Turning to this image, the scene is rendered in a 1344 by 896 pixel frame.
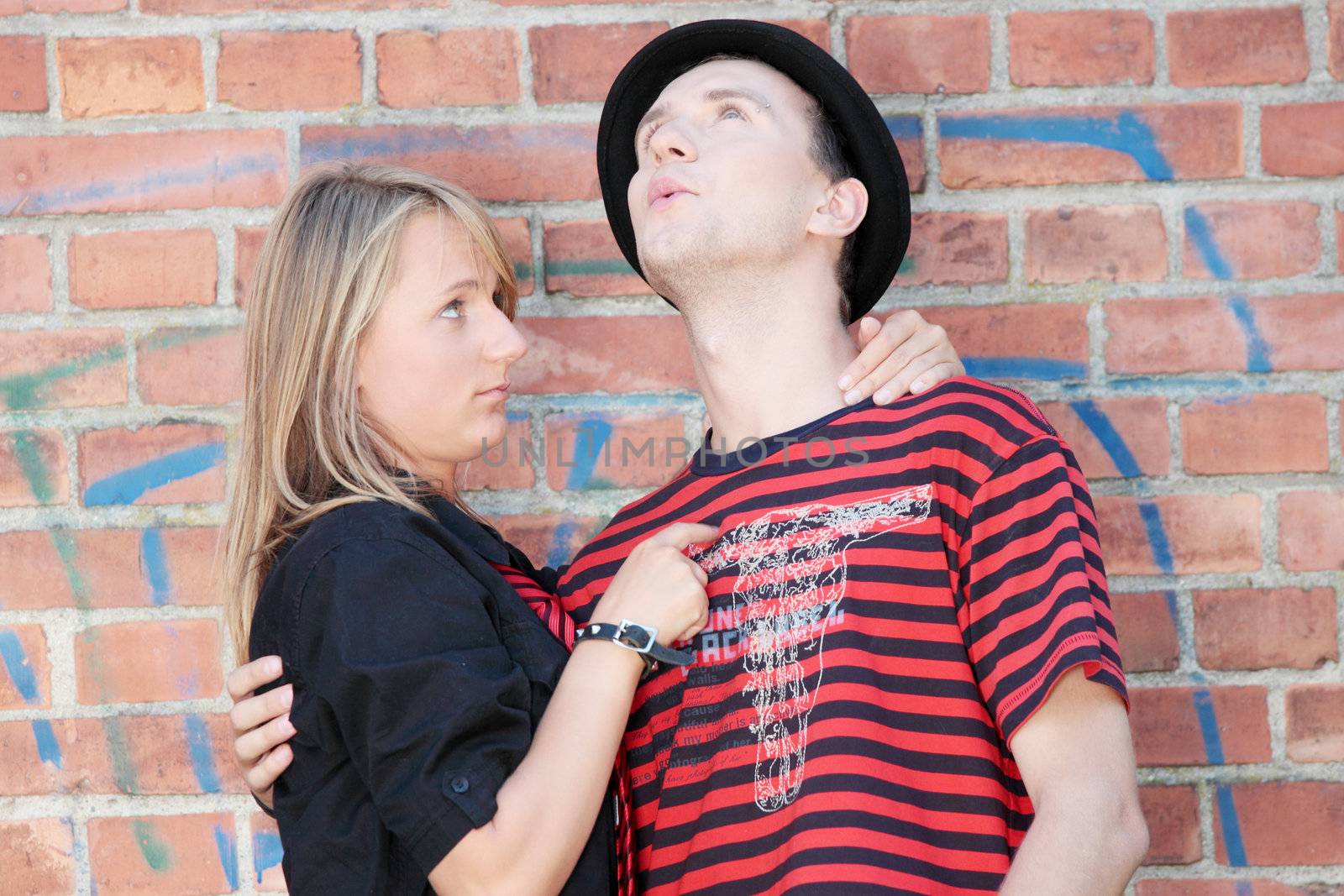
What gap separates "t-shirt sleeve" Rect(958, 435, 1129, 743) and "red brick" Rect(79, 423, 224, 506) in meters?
1.17

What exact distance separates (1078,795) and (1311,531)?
2.76ft

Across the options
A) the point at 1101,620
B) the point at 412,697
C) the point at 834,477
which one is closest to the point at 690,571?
the point at 834,477

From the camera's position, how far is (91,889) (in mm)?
1890

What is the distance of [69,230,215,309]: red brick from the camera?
6.36ft

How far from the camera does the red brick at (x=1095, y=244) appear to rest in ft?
6.30

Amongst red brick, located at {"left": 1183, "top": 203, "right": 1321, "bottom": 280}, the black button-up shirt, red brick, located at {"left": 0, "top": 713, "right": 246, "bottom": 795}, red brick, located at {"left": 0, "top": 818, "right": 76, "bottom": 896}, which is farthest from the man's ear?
red brick, located at {"left": 0, "top": 818, "right": 76, "bottom": 896}

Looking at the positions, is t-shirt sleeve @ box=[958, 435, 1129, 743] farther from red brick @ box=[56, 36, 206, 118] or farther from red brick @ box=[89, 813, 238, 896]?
red brick @ box=[56, 36, 206, 118]

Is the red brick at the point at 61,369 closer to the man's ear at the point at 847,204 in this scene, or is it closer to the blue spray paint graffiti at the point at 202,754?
the blue spray paint graffiti at the point at 202,754

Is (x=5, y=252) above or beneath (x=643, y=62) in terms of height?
beneath

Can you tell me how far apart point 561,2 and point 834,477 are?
0.93 metres

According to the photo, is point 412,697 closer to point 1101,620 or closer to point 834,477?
point 834,477

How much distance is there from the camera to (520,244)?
6.45ft

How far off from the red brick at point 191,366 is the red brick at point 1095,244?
125 cm

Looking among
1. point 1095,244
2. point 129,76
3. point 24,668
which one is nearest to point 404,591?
point 24,668
